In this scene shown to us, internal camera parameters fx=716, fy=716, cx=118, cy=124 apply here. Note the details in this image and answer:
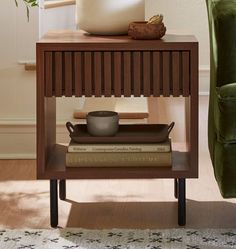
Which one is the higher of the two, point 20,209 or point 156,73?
point 156,73

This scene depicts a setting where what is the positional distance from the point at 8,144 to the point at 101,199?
81 cm

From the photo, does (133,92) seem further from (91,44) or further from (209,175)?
(209,175)

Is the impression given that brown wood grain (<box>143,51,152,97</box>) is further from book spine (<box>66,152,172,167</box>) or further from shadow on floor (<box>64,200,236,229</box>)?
shadow on floor (<box>64,200,236,229</box>)

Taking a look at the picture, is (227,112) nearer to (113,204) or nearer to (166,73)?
(166,73)

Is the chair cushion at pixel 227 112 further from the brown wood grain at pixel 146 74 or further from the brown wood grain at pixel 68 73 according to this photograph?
the brown wood grain at pixel 68 73

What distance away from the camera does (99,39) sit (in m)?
2.40

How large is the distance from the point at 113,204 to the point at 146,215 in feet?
0.59

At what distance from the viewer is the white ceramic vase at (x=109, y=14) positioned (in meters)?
2.49

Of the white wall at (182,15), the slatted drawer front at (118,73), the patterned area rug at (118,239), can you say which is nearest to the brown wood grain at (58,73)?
the slatted drawer front at (118,73)

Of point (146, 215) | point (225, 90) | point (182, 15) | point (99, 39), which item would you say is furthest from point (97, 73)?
point (182, 15)

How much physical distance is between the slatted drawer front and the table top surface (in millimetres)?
36

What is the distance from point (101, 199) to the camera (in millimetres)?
2762

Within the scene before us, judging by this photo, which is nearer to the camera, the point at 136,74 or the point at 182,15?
the point at 136,74

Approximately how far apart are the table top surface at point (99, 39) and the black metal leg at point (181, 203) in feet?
1.54
